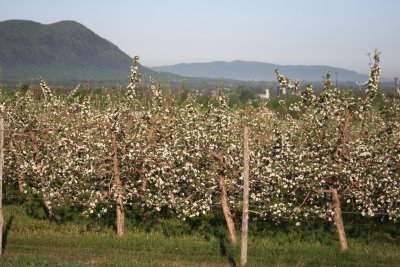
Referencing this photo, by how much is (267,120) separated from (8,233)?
20.4 m

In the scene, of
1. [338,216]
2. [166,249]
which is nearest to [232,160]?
[166,249]

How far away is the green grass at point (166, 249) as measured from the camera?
1842 cm

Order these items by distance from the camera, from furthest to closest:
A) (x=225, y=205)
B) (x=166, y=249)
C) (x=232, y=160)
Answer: (x=225, y=205) → (x=232, y=160) → (x=166, y=249)

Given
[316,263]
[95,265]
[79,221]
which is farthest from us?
[79,221]

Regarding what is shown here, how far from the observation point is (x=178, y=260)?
18766 millimetres

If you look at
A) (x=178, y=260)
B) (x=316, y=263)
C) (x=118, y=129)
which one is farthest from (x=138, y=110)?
(x=316, y=263)

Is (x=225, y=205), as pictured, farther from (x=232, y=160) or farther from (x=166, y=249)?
(x=166, y=249)

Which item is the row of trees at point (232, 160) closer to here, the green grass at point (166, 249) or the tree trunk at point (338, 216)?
the tree trunk at point (338, 216)

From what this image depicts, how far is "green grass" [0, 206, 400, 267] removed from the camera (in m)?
18.4

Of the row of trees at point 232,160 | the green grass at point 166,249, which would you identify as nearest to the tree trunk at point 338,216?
the row of trees at point 232,160

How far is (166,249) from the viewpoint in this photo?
20438 millimetres

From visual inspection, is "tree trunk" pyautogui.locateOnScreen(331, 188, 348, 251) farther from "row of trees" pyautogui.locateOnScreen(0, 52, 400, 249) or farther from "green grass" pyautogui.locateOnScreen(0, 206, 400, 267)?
"green grass" pyautogui.locateOnScreen(0, 206, 400, 267)

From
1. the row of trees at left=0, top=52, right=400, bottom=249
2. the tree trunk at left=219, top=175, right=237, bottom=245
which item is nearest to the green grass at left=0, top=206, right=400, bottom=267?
the tree trunk at left=219, top=175, right=237, bottom=245

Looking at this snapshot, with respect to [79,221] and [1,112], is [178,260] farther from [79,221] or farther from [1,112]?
[1,112]
